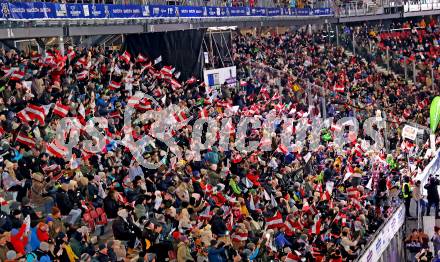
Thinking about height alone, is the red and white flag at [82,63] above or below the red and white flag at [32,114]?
above

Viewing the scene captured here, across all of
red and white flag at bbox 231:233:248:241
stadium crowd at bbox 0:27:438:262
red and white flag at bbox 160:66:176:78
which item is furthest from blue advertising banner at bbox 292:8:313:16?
red and white flag at bbox 231:233:248:241

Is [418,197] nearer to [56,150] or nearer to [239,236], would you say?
[239,236]

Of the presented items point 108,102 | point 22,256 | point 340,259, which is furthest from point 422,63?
point 22,256

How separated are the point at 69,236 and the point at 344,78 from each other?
2908 centimetres

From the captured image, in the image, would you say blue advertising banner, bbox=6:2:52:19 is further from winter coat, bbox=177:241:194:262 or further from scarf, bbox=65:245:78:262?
scarf, bbox=65:245:78:262

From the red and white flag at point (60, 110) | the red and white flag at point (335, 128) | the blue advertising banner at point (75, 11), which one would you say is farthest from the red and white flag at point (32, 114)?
the red and white flag at point (335, 128)

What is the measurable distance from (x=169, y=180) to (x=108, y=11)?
32.4 ft

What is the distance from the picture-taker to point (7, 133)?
1792 centimetres

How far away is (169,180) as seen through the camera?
19500 mm

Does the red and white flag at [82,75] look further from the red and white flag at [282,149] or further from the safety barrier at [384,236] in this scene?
the safety barrier at [384,236]

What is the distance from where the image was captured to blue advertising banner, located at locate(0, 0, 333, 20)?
74.9 feet

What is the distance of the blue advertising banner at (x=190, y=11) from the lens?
33.1 metres

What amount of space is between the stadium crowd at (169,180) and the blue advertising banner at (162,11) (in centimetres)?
170

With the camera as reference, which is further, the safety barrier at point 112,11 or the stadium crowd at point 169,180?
the safety barrier at point 112,11
